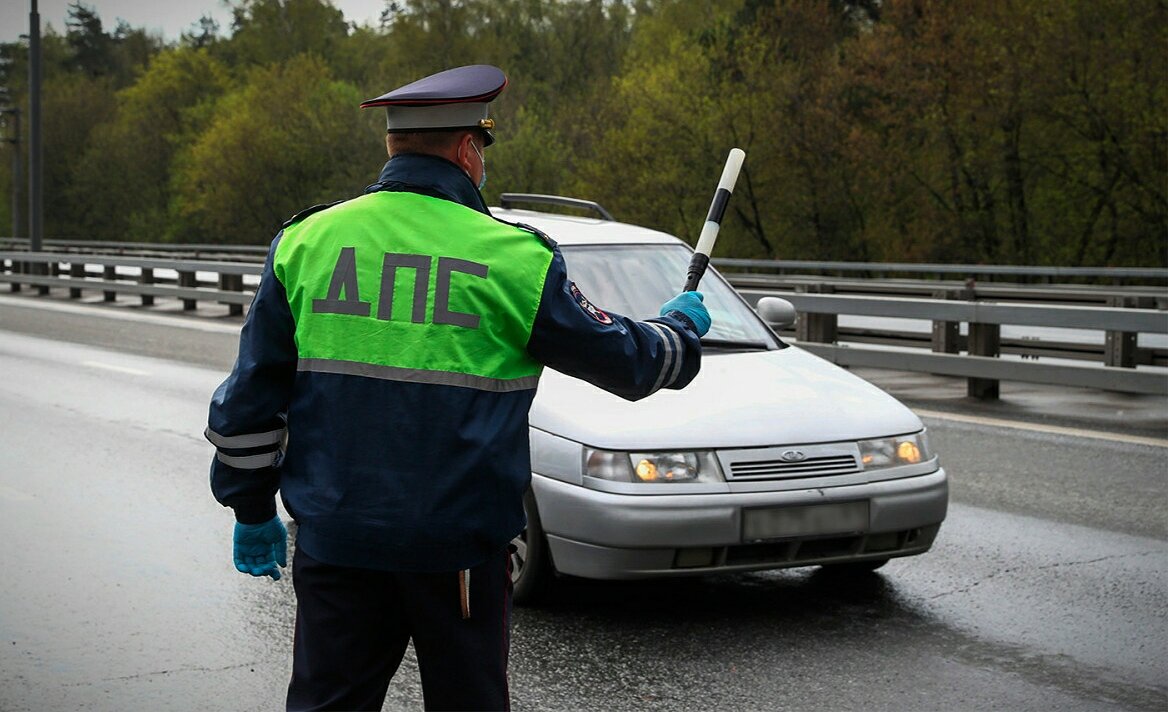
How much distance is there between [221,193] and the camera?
219 ft

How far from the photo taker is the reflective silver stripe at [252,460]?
2.95m

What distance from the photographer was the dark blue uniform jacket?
109 inches

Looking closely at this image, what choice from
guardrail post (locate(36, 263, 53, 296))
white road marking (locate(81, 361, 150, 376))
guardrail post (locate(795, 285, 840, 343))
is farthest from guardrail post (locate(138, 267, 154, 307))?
guardrail post (locate(795, 285, 840, 343))

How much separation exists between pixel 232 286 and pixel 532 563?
19.9m

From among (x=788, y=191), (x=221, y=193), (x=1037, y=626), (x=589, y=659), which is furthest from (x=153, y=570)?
(x=221, y=193)

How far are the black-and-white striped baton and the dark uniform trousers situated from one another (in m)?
1.01

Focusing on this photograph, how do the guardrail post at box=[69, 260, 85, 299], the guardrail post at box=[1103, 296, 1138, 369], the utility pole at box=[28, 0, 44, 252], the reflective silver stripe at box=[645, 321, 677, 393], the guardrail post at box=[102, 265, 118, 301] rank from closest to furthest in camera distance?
the reflective silver stripe at box=[645, 321, 677, 393] < the guardrail post at box=[1103, 296, 1138, 369] < the guardrail post at box=[102, 265, 118, 301] < the guardrail post at box=[69, 260, 85, 299] < the utility pole at box=[28, 0, 44, 252]

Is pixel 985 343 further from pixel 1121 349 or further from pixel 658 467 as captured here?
pixel 658 467

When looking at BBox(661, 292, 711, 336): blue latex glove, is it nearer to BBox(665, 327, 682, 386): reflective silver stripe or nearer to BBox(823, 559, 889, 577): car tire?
BBox(665, 327, 682, 386): reflective silver stripe

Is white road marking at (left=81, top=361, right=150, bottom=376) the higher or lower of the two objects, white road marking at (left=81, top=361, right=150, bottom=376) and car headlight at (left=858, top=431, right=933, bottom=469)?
the lower

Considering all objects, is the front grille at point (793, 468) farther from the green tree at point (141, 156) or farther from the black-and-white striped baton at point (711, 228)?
the green tree at point (141, 156)

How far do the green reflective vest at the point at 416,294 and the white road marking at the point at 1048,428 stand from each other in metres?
8.27

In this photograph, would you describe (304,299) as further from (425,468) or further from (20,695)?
(20,695)

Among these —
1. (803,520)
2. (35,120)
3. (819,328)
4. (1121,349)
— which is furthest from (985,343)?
(35,120)
